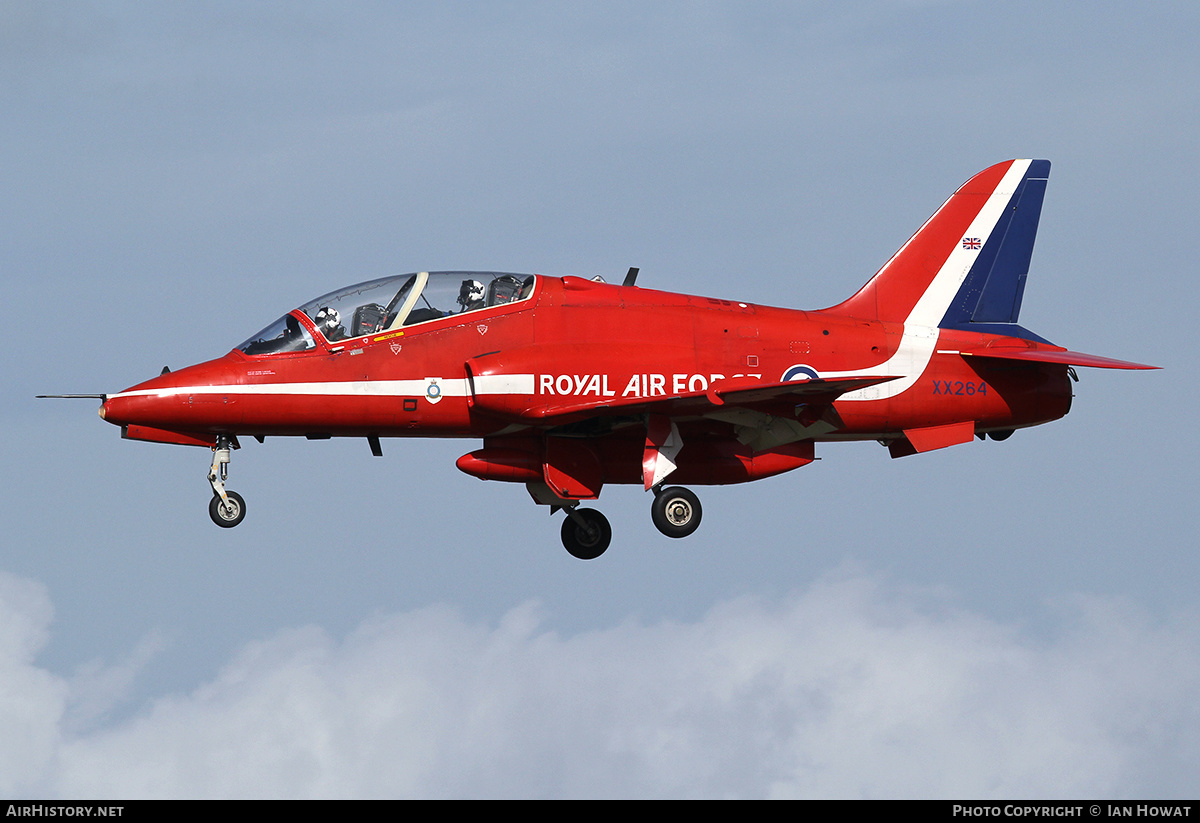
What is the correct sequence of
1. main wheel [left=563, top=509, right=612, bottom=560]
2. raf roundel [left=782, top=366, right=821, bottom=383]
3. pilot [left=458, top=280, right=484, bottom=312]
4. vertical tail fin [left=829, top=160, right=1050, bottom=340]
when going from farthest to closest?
main wheel [left=563, top=509, right=612, bottom=560]
vertical tail fin [left=829, top=160, right=1050, bottom=340]
raf roundel [left=782, top=366, right=821, bottom=383]
pilot [left=458, top=280, right=484, bottom=312]

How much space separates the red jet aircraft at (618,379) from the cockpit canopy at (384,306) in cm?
3

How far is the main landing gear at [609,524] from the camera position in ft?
103

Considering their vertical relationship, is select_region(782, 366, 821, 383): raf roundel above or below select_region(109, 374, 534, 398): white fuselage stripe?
below

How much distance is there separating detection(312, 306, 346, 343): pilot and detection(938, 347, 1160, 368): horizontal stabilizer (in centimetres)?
1052

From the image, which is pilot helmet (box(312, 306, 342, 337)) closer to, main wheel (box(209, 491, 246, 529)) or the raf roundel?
main wheel (box(209, 491, 246, 529))

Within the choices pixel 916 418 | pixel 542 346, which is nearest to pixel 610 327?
pixel 542 346

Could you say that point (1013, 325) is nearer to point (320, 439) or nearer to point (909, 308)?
point (909, 308)

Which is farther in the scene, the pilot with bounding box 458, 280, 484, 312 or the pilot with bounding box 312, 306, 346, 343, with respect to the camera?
the pilot with bounding box 458, 280, 484, 312

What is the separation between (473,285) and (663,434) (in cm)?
405

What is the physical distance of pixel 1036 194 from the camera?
35.0m

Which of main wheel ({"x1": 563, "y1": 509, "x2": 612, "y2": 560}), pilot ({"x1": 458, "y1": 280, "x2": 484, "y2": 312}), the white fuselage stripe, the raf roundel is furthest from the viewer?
main wheel ({"x1": 563, "y1": 509, "x2": 612, "y2": 560})

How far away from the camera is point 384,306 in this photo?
31312 mm

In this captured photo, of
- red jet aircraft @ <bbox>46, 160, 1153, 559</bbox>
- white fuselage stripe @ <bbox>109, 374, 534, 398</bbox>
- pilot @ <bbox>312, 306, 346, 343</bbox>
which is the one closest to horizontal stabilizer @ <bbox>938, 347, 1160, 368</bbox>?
red jet aircraft @ <bbox>46, 160, 1153, 559</bbox>

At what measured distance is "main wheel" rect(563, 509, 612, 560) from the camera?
34.2 m
